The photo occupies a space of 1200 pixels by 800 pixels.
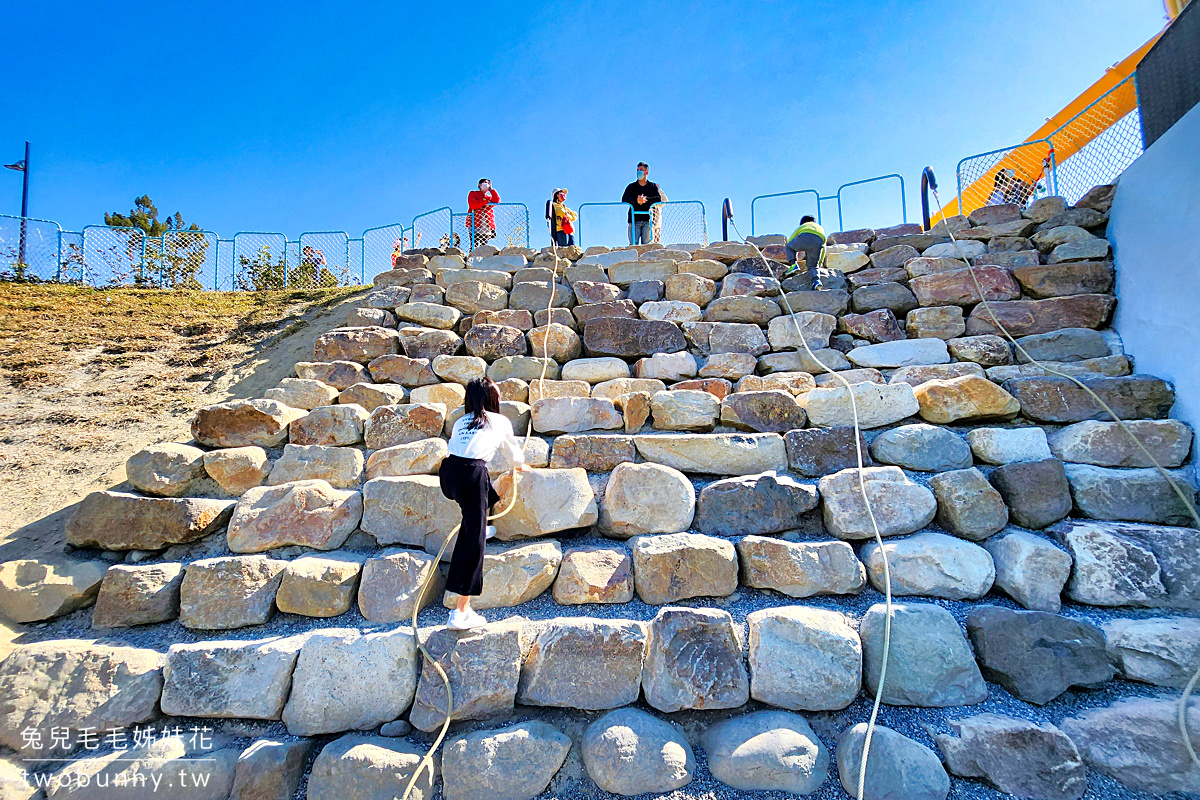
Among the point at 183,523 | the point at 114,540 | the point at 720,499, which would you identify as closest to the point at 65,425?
the point at 114,540

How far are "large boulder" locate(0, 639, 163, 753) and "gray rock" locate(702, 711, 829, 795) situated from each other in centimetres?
299

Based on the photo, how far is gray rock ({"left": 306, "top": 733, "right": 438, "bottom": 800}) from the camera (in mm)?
2355

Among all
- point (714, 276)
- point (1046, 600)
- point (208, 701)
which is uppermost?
point (714, 276)

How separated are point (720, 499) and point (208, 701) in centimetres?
306

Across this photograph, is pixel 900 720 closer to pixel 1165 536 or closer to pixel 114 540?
pixel 1165 536

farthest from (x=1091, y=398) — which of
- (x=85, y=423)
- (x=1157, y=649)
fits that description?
(x=85, y=423)

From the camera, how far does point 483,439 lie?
2840mm

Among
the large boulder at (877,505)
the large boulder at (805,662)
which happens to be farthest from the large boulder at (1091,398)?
the large boulder at (805,662)

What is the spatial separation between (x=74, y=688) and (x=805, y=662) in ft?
12.6

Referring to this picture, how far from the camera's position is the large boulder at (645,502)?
3.16 meters

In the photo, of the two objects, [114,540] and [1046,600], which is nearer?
[1046,600]

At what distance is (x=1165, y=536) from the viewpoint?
282 centimetres

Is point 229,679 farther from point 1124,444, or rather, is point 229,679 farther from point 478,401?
point 1124,444

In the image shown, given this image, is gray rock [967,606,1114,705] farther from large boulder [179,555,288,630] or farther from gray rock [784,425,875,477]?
large boulder [179,555,288,630]
